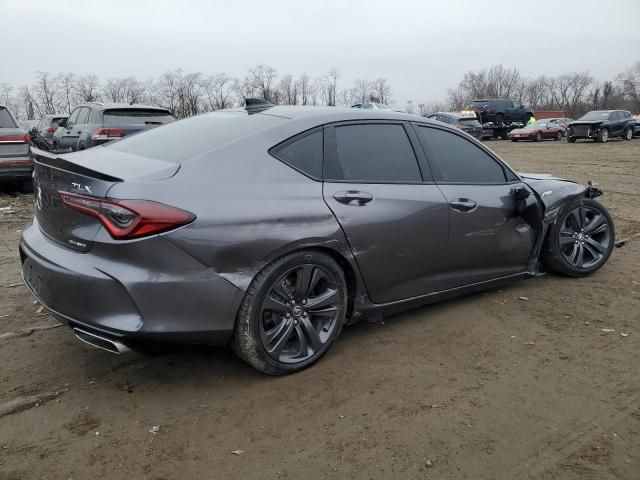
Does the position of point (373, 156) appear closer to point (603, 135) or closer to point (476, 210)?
point (476, 210)

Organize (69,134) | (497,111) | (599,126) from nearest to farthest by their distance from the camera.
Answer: (69,134) < (599,126) < (497,111)

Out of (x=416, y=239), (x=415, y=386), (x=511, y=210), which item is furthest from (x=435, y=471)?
(x=511, y=210)

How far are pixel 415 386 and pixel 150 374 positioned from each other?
4.90ft

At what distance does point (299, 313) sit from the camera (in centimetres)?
301

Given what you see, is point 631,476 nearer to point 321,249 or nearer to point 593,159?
point 321,249

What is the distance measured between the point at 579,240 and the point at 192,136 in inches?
136

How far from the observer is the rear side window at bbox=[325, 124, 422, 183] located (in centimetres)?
324

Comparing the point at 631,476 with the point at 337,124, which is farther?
the point at 337,124

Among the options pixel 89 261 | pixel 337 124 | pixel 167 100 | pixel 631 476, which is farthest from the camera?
pixel 167 100

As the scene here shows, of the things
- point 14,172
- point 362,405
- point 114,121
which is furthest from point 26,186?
point 362,405

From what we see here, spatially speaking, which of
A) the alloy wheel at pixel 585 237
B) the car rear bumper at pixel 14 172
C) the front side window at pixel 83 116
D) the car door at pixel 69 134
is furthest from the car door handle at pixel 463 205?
the car door at pixel 69 134

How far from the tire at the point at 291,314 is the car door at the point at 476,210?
0.99 meters

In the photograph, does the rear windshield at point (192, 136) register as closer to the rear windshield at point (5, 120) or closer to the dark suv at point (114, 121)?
the rear windshield at point (5, 120)

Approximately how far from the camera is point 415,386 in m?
2.92
